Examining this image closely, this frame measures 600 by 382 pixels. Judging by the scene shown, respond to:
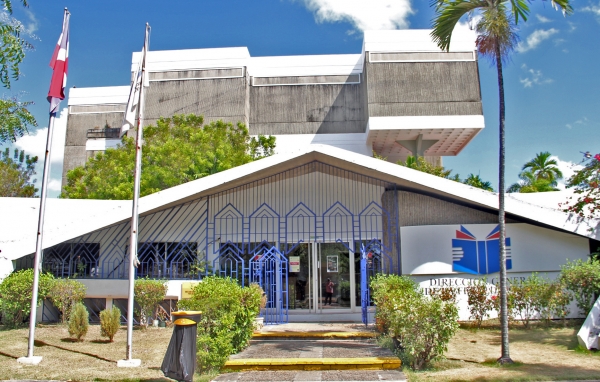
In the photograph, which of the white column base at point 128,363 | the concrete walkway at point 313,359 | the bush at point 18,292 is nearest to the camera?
the concrete walkway at point 313,359

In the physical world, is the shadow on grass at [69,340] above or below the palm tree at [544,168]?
below

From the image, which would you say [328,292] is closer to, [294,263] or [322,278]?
[322,278]

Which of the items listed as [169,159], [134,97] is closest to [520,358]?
[134,97]

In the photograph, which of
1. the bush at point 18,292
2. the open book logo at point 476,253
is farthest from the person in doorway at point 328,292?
the bush at point 18,292

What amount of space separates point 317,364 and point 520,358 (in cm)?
355

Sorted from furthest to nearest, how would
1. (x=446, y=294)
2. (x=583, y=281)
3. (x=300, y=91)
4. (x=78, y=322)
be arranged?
(x=300, y=91), (x=446, y=294), (x=583, y=281), (x=78, y=322)

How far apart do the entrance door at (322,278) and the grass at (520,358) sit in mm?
3661

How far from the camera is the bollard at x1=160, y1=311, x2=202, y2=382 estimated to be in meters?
6.97

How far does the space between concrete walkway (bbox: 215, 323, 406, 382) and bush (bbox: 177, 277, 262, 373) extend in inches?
12.6

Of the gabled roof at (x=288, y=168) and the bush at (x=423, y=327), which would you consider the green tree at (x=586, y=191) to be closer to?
the gabled roof at (x=288, y=168)

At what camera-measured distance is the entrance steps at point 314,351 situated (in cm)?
835

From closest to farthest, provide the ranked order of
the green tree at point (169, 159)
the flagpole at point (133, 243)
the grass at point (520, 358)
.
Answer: the grass at point (520, 358), the flagpole at point (133, 243), the green tree at point (169, 159)

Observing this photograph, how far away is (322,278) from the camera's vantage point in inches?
569

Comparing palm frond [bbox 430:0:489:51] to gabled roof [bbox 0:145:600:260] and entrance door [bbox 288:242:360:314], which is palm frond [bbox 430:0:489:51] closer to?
gabled roof [bbox 0:145:600:260]
